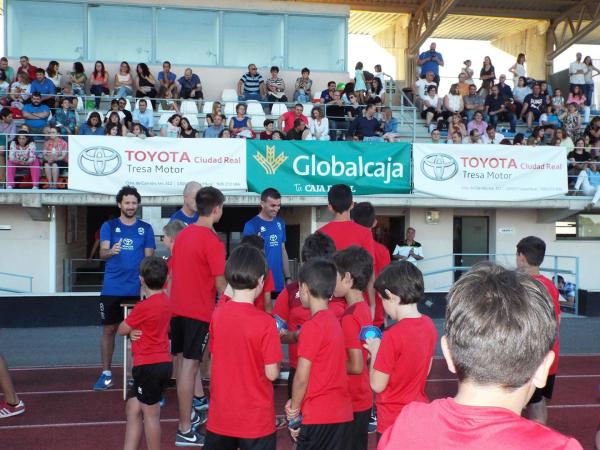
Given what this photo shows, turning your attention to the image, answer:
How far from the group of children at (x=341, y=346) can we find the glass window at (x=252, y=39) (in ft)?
45.4

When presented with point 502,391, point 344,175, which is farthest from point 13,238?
point 502,391

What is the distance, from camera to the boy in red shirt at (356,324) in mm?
4391

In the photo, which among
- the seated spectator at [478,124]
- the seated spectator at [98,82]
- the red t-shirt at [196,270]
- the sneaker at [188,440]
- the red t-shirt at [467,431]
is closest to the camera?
the red t-shirt at [467,431]

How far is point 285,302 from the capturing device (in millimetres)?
5148

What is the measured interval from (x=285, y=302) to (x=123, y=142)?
9547 millimetres

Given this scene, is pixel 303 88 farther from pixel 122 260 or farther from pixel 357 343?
pixel 357 343

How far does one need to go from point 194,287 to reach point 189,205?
1766mm

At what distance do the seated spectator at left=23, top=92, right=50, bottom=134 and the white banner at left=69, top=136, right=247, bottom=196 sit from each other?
7.63ft

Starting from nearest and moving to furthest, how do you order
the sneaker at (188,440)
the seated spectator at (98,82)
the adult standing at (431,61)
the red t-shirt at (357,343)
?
the red t-shirt at (357,343) → the sneaker at (188,440) → the seated spectator at (98,82) → the adult standing at (431,61)

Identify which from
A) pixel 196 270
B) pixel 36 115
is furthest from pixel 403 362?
pixel 36 115

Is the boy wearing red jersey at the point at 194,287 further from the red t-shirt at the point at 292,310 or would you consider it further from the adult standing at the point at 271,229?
the adult standing at the point at 271,229

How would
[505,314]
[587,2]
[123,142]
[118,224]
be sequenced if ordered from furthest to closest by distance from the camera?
[587,2] < [123,142] < [118,224] < [505,314]

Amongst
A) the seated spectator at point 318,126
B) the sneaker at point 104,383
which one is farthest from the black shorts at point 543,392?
the seated spectator at point 318,126

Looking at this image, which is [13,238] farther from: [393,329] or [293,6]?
[393,329]
